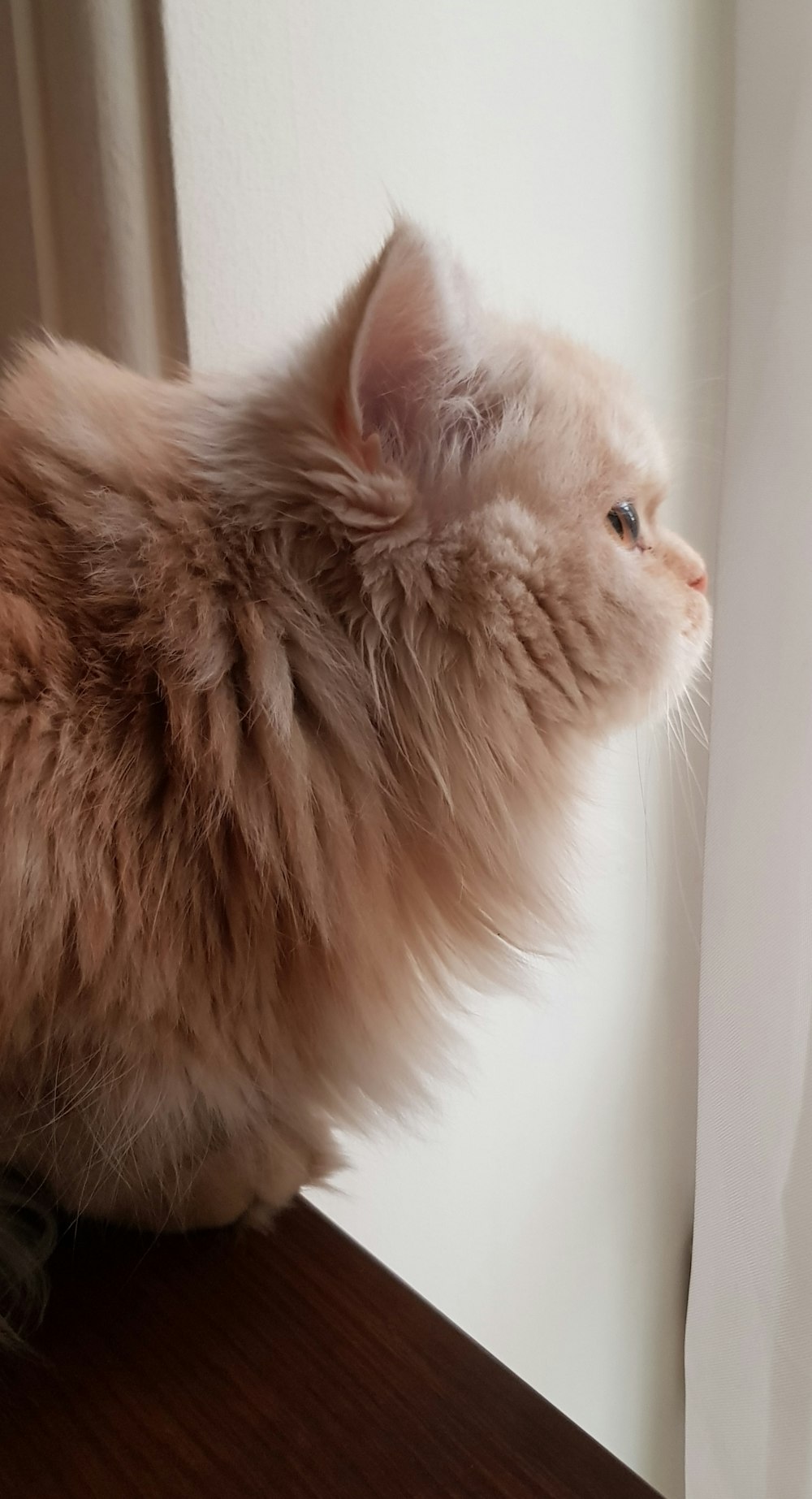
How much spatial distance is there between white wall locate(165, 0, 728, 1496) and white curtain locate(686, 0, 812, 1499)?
0.41 feet

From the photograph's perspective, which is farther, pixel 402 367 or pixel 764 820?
pixel 764 820

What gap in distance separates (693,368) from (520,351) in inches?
16.7

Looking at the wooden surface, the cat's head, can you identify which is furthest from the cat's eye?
the wooden surface

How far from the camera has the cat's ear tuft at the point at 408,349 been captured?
1.56ft

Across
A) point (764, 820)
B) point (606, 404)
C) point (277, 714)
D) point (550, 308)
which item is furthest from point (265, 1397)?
point (550, 308)

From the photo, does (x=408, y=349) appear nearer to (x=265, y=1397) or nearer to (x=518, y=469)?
(x=518, y=469)

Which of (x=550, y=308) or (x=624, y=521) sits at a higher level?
(x=550, y=308)

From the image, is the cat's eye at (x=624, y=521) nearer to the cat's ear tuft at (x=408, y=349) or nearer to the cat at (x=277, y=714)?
the cat at (x=277, y=714)

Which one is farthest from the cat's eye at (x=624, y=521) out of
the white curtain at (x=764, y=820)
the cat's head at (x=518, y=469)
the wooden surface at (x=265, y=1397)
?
the wooden surface at (x=265, y=1397)

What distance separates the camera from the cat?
479 mm

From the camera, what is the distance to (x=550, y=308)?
946 millimetres

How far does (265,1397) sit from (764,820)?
1.63ft

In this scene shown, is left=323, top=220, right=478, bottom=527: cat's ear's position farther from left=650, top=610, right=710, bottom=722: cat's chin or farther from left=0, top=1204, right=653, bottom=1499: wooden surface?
left=0, top=1204, right=653, bottom=1499: wooden surface

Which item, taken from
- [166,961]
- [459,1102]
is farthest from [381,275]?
[459,1102]
